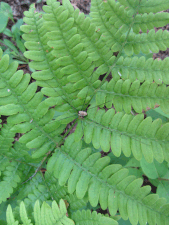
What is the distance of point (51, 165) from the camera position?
184 cm

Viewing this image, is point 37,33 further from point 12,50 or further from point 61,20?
point 12,50

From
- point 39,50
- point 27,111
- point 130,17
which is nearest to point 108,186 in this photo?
point 27,111

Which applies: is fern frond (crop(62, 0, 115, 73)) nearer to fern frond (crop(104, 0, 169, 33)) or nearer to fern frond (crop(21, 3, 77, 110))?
A: fern frond (crop(104, 0, 169, 33))

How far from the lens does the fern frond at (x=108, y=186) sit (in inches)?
62.1

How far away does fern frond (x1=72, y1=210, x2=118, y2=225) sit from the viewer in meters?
1.61

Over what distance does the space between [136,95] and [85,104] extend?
0.57m

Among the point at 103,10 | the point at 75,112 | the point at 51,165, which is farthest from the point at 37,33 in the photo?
the point at 51,165

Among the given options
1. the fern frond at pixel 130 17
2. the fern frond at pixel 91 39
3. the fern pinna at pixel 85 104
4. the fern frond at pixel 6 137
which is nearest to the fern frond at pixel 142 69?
the fern pinna at pixel 85 104

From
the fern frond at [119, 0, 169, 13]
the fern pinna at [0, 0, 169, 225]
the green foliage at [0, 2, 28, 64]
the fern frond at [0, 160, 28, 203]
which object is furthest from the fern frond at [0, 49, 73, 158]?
the green foliage at [0, 2, 28, 64]

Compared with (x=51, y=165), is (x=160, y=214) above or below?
below

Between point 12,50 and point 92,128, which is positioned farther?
point 12,50

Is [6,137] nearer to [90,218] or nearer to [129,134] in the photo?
[90,218]

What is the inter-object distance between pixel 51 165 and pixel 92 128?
60cm

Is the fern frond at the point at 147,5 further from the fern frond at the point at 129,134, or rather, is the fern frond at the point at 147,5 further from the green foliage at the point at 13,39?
the green foliage at the point at 13,39
